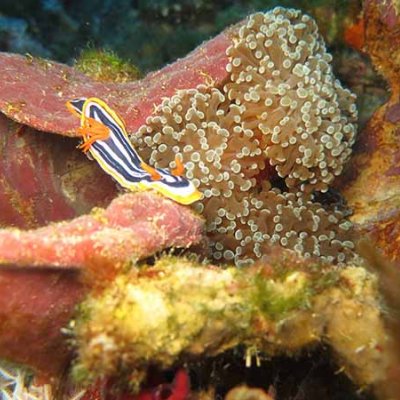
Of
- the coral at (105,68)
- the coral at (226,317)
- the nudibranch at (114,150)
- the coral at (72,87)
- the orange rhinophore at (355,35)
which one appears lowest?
the coral at (226,317)

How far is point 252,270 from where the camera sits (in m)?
2.19

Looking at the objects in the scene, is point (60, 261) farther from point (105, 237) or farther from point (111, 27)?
point (111, 27)

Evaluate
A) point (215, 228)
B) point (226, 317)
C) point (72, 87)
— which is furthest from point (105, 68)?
point (226, 317)

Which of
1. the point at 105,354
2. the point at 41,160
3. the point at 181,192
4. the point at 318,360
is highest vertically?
the point at 41,160

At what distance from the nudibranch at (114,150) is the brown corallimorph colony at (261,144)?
38 centimetres

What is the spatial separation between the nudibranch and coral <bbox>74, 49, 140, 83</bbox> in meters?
1.48

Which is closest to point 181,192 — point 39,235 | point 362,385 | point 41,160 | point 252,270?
point 252,270

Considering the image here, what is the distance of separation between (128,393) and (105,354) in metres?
0.52

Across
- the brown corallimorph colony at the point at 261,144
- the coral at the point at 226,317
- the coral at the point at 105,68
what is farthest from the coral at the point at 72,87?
the coral at the point at 226,317

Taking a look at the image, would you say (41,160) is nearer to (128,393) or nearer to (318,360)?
(128,393)

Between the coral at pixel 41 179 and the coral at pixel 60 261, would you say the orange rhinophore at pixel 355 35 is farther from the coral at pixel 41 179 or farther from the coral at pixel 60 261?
the coral at pixel 60 261

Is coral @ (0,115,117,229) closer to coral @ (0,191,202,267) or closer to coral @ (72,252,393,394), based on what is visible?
coral @ (0,191,202,267)

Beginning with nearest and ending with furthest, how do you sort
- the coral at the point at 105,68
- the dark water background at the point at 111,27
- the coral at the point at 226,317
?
1. the coral at the point at 226,317
2. the coral at the point at 105,68
3. the dark water background at the point at 111,27

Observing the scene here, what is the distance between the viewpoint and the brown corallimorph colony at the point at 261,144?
3707 millimetres
